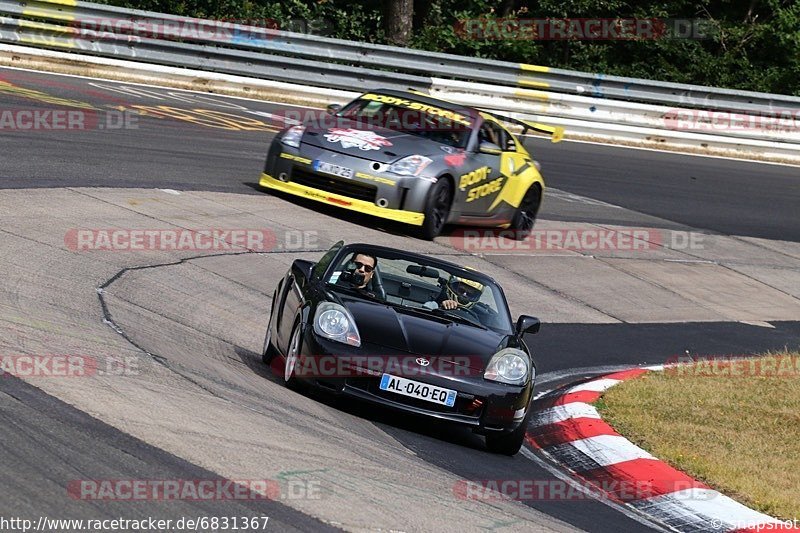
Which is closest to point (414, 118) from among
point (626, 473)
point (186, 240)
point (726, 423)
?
point (186, 240)

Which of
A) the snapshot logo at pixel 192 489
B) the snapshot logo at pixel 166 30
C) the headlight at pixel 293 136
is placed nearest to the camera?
the snapshot logo at pixel 192 489

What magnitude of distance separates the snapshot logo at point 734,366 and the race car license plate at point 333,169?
408cm

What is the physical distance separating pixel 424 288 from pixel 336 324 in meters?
1.29

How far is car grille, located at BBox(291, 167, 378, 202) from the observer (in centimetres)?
1436

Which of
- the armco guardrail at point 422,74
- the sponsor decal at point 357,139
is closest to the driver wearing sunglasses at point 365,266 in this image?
the sponsor decal at point 357,139

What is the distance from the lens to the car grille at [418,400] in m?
7.97

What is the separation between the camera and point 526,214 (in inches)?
658

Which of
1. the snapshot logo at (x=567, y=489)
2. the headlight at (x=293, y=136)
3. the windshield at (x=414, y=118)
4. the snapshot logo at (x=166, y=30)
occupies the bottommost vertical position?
the snapshot logo at (x=567, y=489)

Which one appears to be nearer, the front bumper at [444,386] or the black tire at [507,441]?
the front bumper at [444,386]

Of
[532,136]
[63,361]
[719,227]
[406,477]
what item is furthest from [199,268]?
[532,136]

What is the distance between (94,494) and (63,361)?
2.05 m

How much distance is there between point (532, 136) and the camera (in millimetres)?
23875

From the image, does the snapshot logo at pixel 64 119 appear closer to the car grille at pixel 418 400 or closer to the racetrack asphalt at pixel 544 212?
the racetrack asphalt at pixel 544 212

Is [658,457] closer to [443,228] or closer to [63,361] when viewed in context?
[63,361]
